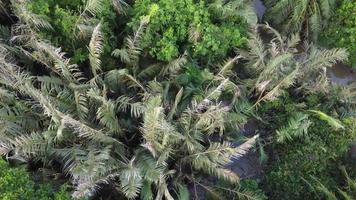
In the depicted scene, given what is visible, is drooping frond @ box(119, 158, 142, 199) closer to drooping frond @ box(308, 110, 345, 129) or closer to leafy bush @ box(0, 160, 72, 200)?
leafy bush @ box(0, 160, 72, 200)

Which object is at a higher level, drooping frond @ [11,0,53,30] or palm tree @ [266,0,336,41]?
drooping frond @ [11,0,53,30]

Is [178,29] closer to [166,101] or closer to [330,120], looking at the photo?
[166,101]

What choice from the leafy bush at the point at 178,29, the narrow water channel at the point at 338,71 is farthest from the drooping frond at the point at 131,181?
the narrow water channel at the point at 338,71

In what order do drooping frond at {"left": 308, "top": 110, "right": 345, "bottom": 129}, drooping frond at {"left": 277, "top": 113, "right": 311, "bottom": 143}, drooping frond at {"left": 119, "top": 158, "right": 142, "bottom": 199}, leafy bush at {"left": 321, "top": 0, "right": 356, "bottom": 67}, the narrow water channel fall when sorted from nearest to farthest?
drooping frond at {"left": 119, "top": 158, "right": 142, "bottom": 199}
drooping frond at {"left": 308, "top": 110, "right": 345, "bottom": 129}
drooping frond at {"left": 277, "top": 113, "right": 311, "bottom": 143}
leafy bush at {"left": 321, "top": 0, "right": 356, "bottom": 67}
the narrow water channel

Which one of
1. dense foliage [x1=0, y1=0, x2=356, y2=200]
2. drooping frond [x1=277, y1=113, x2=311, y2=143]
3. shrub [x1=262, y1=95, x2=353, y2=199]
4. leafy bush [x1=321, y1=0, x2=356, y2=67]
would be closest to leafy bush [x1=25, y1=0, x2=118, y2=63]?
dense foliage [x1=0, y1=0, x2=356, y2=200]

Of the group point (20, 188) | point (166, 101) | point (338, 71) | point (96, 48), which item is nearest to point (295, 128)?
point (166, 101)
